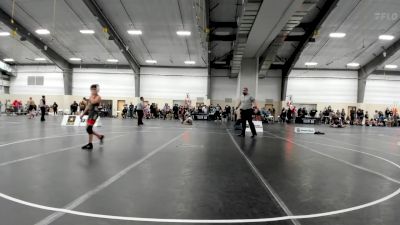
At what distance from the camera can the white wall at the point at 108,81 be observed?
37.6 meters

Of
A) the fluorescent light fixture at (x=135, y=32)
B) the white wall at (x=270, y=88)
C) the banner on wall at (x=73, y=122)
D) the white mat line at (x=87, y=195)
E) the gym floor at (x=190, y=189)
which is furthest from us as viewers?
the white wall at (x=270, y=88)

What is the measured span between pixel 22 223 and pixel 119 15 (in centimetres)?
2278

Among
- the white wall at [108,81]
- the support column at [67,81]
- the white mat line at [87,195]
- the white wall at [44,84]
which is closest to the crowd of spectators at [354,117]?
the white wall at [108,81]

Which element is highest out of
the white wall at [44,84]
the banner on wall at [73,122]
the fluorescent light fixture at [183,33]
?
the fluorescent light fixture at [183,33]

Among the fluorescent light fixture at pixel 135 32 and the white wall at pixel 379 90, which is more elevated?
the fluorescent light fixture at pixel 135 32

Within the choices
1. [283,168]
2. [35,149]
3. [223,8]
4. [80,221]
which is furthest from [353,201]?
[223,8]

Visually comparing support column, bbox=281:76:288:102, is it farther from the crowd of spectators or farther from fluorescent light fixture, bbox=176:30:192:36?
fluorescent light fixture, bbox=176:30:192:36

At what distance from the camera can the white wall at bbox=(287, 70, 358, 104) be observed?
35719 millimetres

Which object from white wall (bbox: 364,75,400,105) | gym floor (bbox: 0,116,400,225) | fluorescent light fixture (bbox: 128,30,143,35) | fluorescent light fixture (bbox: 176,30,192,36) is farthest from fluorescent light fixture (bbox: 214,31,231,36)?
white wall (bbox: 364,75,400,105)

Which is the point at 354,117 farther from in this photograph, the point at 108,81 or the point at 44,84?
the point at 44,84

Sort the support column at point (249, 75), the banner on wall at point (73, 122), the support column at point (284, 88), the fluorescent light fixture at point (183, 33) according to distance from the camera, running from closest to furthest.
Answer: the banner on wall at point (73, 122)
the fluorescent light fixture at point (183, 33)
the support column at point (249, 75)
the support column at point (284, 88)

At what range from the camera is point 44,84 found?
127 feet

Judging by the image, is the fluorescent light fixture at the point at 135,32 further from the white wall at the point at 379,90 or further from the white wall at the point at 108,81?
the white wall at the point at 379,90

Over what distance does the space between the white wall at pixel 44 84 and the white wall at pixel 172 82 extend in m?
10.1
